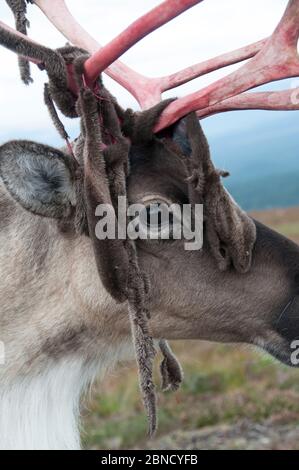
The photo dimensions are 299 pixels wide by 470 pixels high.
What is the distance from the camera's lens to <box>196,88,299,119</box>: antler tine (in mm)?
3855

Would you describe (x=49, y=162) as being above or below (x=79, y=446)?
above

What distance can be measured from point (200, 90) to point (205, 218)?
2.02 ft

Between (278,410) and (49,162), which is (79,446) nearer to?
(49,162)

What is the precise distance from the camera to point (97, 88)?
385 centimetres

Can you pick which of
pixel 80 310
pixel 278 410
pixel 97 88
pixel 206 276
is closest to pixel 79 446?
pixel 80 310

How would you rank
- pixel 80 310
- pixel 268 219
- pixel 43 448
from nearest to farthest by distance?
1. pixel 80 310
2. pixel 43 448
3. pixel 268 219

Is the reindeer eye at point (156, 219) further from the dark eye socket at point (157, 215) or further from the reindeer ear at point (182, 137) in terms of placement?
the reindeer ear at point (182, 137)

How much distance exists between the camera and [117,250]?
3.78m
